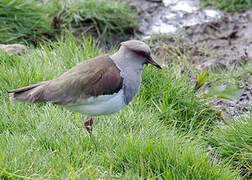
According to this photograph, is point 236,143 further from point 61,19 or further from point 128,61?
point 61,19

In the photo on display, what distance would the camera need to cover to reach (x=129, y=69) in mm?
3865

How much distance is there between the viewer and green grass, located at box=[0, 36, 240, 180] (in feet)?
10.9

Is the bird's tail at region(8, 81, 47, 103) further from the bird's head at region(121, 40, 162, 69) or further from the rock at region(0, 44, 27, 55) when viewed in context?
the rock at region(0, 44, 27, 55)

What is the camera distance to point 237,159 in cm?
398

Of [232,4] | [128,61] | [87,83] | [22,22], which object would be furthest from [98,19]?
[87,83]

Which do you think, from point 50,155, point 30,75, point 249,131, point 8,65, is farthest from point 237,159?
point 8,65

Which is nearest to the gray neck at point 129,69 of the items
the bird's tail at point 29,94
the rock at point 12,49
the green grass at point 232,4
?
the bird's tail at point 29,94

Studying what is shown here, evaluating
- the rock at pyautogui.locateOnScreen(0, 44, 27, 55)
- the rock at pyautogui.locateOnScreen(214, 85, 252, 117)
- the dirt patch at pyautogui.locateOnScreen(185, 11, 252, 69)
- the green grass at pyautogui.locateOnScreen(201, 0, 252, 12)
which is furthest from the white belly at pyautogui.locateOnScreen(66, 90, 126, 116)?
the green grass at pyautogui.locateOnScreen(201, 0, 252, 12)

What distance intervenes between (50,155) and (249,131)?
1.84 meters

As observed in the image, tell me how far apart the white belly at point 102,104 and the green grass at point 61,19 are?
2.85 m

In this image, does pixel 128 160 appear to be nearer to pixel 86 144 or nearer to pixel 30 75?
pixel 86 144

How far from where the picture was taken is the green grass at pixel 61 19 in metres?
6.43

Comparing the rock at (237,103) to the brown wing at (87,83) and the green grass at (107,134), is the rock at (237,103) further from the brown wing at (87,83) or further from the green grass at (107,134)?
the brown wing at (87,83)

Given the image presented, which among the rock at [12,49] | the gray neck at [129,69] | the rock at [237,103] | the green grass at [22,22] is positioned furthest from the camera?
the green grass at [22,22]
